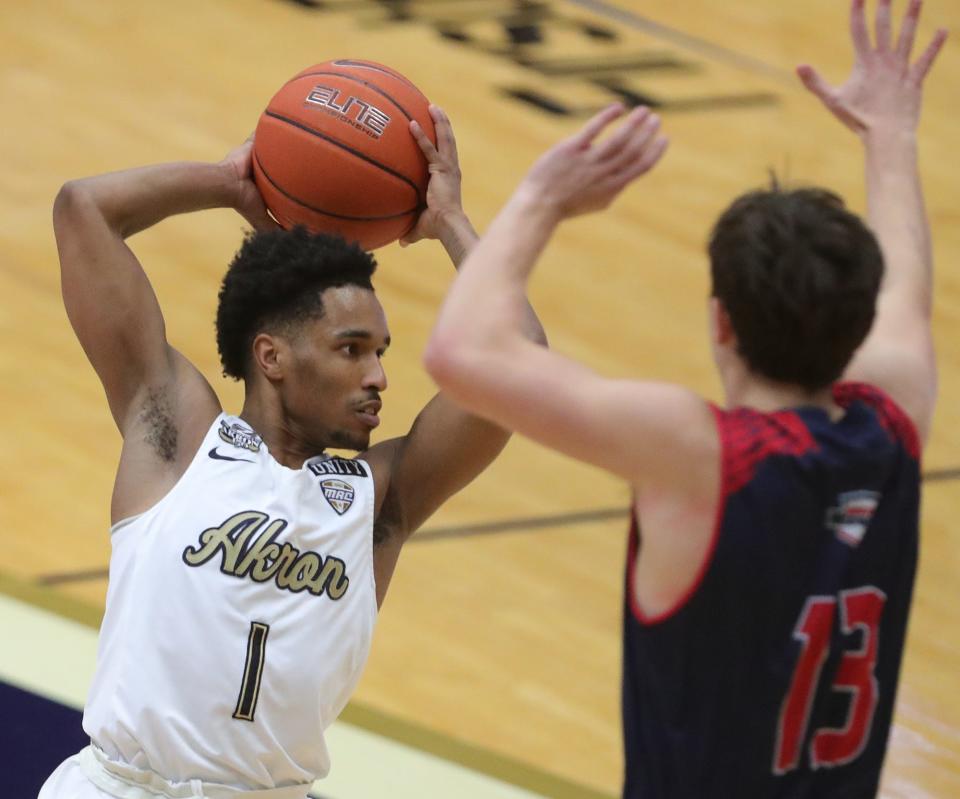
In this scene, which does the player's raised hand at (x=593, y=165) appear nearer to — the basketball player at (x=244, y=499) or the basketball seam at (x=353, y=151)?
the basketball player at (x=244, y=499)

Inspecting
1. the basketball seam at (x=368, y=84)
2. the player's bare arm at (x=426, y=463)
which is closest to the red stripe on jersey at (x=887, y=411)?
the player's bare arm at (x=426, y=463)

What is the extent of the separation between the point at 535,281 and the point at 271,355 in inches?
178

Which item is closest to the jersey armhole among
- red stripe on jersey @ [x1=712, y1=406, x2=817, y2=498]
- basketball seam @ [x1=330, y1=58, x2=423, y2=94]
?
red stripe on jersey @ [x1=712, y1=406, x2=817, y2=498]

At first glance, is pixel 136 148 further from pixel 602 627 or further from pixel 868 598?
pixel 868 598

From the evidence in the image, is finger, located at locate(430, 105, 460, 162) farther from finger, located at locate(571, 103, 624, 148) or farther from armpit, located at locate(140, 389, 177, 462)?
finger, located at locate(571, 103, 624, 148)

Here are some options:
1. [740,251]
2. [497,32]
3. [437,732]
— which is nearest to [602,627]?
[437,732]

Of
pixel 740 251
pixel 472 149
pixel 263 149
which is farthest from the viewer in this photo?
pixel 472 149

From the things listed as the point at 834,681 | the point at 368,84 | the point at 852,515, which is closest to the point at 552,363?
the point at 852,515

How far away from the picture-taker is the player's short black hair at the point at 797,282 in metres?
2.23

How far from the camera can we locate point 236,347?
338 centimetres

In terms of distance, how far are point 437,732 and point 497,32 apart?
245 inches

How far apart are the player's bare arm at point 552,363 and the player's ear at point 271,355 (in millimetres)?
1006

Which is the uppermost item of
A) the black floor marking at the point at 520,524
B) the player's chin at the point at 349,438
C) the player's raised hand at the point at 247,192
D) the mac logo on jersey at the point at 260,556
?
the player's raised hand at the point at 247,192

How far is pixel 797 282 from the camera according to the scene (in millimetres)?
2229
